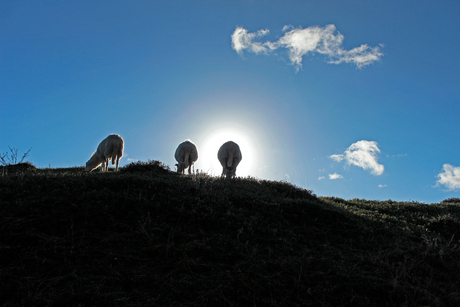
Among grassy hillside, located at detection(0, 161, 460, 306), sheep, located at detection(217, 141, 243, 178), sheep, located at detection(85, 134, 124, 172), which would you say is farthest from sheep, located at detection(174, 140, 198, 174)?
grassy hillside, located at detection(0, 161, 460, 306)

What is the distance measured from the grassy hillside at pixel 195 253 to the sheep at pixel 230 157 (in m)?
8.19

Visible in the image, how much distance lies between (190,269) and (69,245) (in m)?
2.11

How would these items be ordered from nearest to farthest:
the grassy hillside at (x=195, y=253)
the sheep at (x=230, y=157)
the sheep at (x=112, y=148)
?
the grassy hillside at (x=195, y=253) → the sheep at (x=230, y=157) → the sheep at (x=112, y=148)

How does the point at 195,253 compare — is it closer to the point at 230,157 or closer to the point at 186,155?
the point at 230,157

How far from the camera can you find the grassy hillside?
3.69 m

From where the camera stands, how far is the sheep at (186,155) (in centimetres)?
1823

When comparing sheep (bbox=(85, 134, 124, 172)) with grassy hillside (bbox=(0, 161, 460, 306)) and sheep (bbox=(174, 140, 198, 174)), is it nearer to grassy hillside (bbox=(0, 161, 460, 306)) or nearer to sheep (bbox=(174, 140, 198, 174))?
sheep (bbox=(174, 140, 198, 174))

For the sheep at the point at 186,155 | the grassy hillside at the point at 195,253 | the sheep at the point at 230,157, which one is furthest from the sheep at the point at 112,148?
the grassy hillside at the point at 195,253

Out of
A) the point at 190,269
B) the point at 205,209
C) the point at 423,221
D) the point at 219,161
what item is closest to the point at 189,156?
the point at 219,161

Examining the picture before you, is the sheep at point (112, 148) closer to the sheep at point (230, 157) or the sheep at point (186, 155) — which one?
the sheep at point (186, 155)

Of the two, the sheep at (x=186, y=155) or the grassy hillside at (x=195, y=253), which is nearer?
the grassy hillside at (x=195, y=253)

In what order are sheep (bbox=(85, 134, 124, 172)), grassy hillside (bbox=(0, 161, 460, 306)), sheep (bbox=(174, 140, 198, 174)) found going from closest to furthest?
grassy hillside (bbox=(0, 161, 460, 306)) < sheep (bbox=(85, 134, 124, 172)) < sheep (bbox=(174, 140, 198, 174))

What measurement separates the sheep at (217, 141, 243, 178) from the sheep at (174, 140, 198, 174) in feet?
9.61

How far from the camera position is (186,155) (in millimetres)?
18250
